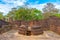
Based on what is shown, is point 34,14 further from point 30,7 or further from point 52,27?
point 52,27

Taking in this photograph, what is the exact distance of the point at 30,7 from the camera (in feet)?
78.4

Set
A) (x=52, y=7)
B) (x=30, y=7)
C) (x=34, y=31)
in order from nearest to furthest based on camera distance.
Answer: (x=34, y=31) → (x=30, y=7) → (x=52, y=7)

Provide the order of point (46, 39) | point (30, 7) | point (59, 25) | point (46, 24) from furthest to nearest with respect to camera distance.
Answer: point (30, 7), point (46, 24), point (59, 25), point (46, 39)

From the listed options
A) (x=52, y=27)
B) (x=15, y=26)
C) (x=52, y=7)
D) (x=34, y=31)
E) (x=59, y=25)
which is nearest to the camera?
(x=34, y=31)

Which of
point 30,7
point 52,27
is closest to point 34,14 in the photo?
point 30,7

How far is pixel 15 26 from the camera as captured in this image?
16031 millimetres

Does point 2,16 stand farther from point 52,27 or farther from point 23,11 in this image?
point 52,27

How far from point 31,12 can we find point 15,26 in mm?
5693

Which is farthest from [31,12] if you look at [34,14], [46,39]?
[46,39]

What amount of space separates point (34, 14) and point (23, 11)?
1.69 m

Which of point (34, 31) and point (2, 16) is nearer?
point (34, 31)

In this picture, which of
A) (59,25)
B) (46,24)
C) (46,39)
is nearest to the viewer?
(46,39)

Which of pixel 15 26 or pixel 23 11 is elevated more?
pixel 23 11

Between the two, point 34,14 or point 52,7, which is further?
point 52,7
